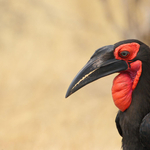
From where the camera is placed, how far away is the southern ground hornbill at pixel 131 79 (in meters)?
1.39

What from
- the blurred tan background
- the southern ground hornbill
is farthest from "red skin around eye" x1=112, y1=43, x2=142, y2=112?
the blurred tan background

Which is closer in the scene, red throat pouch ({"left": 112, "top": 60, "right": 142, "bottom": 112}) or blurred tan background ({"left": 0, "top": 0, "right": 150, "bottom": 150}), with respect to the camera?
red throat pouch ({"left": 112, "top": 60, "right": 142, "bottom": 112})

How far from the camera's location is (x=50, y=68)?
365 centimetres

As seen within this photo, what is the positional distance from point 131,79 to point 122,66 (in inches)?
3.7

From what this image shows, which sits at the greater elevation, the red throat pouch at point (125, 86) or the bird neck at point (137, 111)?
the red throat pouch at point (125, 86)

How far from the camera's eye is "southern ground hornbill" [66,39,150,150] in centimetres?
139

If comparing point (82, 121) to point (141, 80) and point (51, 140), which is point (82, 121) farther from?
point (141, 80)

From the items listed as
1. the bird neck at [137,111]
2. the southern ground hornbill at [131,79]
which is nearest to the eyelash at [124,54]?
the southern ground hornbill at [131,79]

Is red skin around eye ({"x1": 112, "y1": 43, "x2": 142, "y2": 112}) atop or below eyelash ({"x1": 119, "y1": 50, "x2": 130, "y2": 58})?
below

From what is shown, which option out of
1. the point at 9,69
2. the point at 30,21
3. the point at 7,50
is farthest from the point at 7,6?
the point at 9,69

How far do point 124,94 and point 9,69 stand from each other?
8.19ft

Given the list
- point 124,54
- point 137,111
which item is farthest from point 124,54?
point 137,111

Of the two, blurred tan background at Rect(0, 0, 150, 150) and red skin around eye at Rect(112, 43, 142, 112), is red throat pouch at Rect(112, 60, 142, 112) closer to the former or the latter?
red skin around eye at Rect(112, 43, 142, 112)

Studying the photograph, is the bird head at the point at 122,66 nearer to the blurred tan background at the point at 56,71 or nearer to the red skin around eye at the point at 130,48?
the red skin around eye at the point at 130,48
